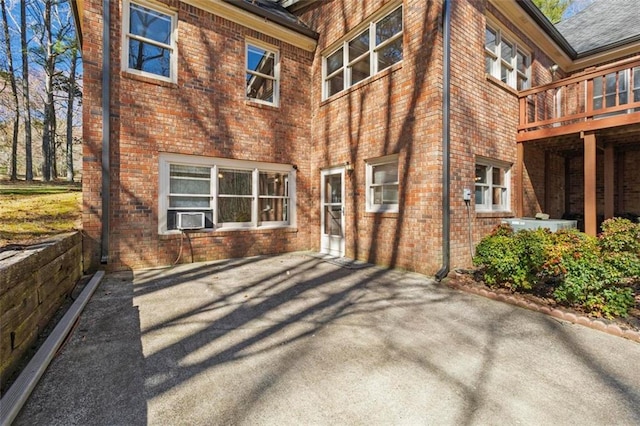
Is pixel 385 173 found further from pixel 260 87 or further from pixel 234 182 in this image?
pixel 260 87

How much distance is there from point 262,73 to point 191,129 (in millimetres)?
2525

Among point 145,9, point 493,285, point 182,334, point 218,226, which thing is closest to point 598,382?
point 493,285

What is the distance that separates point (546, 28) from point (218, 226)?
983cm

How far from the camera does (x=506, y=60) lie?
725 cm

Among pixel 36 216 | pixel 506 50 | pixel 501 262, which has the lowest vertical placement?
pixel 501 262

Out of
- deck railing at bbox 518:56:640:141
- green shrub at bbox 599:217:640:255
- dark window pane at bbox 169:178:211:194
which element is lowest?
green shrub at bbox 599:217:640:255

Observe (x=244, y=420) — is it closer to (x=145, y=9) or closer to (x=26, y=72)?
(x=145, y=9)

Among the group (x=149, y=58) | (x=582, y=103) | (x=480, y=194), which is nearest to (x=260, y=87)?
(x=149, y=58)

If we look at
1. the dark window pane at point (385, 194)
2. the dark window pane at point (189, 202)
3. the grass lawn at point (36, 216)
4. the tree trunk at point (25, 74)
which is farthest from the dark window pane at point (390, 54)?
the tree trunk at point (25, 74)

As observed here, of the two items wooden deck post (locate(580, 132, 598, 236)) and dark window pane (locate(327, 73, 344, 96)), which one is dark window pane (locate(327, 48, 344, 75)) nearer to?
dark window pane (locate(327, 73, 344, 96))

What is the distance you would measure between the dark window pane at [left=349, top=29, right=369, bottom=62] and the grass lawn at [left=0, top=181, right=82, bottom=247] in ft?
23.0

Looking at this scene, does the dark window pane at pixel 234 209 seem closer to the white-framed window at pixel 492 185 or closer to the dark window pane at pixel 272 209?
the dark window pane at pixel 272 209

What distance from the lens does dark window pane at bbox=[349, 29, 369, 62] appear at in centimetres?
688

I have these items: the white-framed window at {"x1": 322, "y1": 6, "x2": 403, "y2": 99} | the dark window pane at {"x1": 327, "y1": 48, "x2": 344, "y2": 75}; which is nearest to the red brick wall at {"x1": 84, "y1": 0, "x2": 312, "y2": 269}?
the dark window pane at {"x1": 327, "y1": 48, "x2": 344, "y2": 75}
